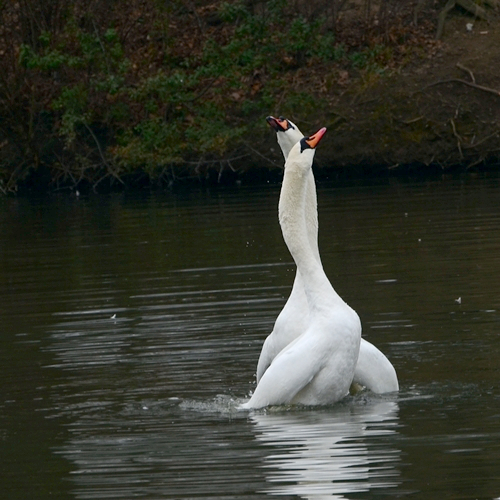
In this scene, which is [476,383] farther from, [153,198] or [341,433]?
[153,198]

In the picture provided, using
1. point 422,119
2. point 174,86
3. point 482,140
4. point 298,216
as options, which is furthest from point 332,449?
point 174,86

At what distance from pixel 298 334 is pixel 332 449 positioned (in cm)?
183

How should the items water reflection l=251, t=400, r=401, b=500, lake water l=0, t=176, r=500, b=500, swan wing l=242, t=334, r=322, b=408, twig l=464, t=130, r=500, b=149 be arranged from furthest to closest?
twig l=464, t=130, r=500, b=149 → swan wing l=242, t=334, r=322, b=408 → lake water l=0, t=176, r=500, b=500 → water reflection l=251, t=400, r=401, b=500

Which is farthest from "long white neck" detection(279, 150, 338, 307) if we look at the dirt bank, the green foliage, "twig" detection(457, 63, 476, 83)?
"twig" detection(457, 63, 476, 83)

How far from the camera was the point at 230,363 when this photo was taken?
32.0ft

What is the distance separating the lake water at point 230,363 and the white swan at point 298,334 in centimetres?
14

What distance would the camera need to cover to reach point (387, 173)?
2886cm

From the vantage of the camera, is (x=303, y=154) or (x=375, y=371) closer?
(x=375, y=371)

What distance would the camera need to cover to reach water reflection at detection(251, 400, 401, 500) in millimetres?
6223

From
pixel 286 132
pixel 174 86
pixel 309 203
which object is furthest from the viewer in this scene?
pixel 174 86

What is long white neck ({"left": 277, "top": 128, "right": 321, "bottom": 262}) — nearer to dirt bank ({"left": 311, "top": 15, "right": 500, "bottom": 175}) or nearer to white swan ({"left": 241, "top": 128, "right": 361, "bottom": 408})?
white swan ({"left": 241, "top": 128, "right": 361, "bottom": 408})

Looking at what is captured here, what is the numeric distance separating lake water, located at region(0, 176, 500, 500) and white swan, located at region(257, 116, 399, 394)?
14cm

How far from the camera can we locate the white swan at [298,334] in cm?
832

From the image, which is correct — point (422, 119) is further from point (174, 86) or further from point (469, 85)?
point (174, 86)
